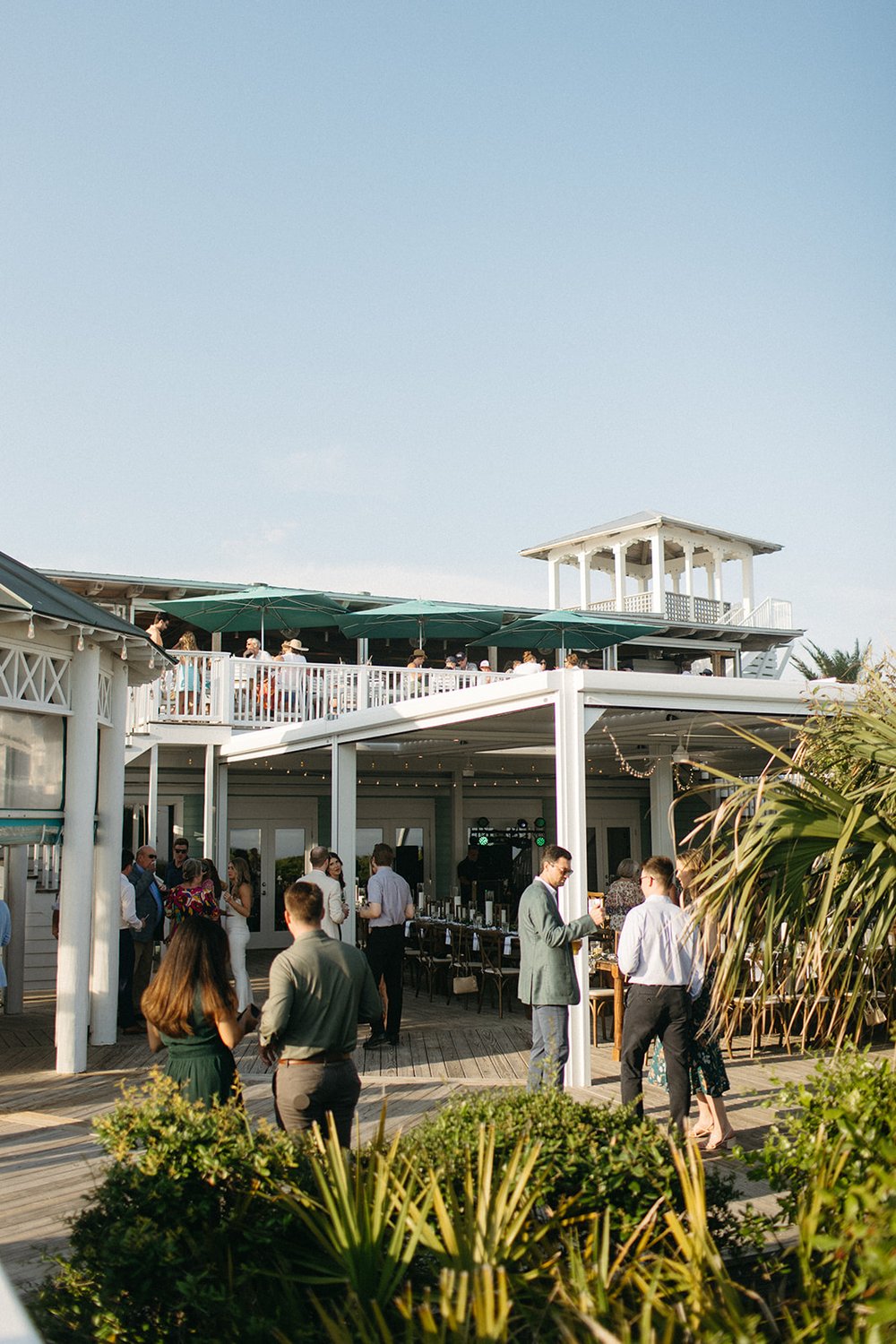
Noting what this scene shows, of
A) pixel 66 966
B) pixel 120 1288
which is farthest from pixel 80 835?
pixel 120 1288

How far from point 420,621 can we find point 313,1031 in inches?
539

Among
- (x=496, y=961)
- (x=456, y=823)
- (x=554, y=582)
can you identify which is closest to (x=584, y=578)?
(x=554, y=582)

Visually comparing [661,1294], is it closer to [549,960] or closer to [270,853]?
[549,960]

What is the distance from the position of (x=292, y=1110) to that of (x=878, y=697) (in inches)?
112

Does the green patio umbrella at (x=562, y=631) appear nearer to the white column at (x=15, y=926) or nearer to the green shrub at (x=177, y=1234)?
the white column at (x=15, y=926)

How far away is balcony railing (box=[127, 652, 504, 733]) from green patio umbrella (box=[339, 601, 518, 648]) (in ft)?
2.67

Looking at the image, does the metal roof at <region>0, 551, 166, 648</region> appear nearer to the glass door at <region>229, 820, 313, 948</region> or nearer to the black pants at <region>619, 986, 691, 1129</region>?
the black pants at <region>619, 986, 691, 1129</region>

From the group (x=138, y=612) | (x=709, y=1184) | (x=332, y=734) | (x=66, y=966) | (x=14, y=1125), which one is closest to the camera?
(x=709, y=1184)

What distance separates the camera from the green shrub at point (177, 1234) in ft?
11.3

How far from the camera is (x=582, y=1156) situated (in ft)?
13.1

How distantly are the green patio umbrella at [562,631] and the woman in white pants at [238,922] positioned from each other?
884cm

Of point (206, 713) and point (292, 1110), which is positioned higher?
point (206, 713)

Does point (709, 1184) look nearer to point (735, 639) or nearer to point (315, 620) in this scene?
point (315, 620)

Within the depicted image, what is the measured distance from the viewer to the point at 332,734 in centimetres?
1273
